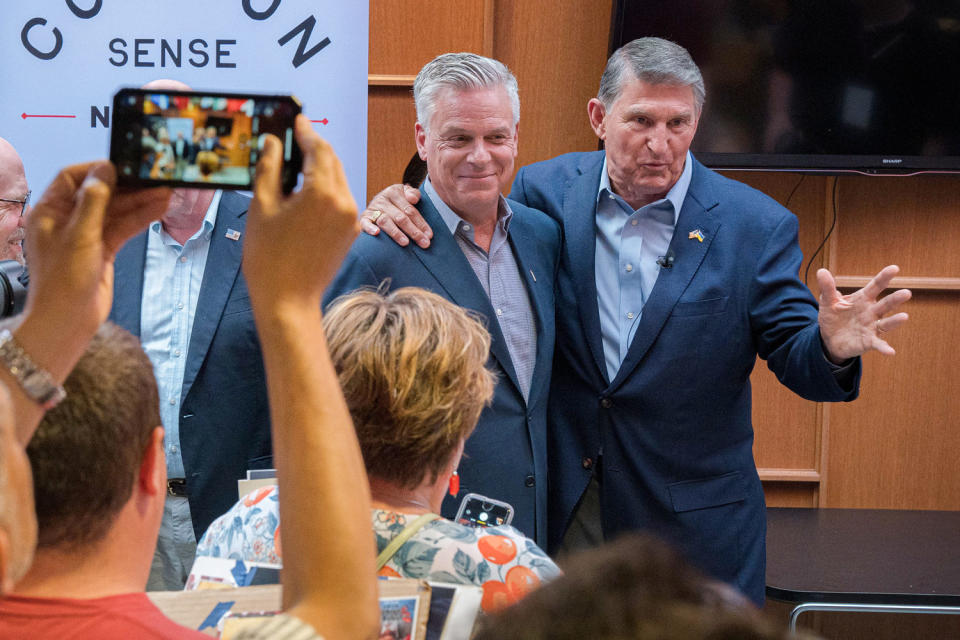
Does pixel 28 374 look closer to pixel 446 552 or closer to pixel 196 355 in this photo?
pixel 446 552

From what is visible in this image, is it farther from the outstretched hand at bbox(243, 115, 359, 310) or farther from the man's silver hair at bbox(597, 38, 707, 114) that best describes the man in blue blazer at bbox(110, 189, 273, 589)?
the outstretched hand at bbox(243, 115, 359, 310)

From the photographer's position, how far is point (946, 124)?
337cm

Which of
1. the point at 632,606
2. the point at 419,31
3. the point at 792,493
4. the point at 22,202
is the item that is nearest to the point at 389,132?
the point at 419,31

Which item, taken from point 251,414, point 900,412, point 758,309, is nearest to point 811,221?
point 900,412

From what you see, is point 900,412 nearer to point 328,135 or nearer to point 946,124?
point 946,124

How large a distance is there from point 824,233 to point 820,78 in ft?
1.91

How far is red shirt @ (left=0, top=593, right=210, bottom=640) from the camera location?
2.63 feet

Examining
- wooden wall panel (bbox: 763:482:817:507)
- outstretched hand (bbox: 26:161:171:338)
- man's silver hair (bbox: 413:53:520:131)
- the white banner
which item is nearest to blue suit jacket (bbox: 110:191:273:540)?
man's silver hair (bbox: 413:53:520:131)

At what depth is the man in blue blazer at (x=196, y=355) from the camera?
7.13 feet

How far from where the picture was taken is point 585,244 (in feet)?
7.67

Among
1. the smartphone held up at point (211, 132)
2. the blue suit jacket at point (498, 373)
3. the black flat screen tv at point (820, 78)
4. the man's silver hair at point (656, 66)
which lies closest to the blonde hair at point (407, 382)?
the smartphone held up at point (211, 132)

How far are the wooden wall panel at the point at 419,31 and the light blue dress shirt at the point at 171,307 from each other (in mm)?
1462

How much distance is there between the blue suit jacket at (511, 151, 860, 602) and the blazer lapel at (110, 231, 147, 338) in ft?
3.24

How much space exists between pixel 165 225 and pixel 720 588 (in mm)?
2023
